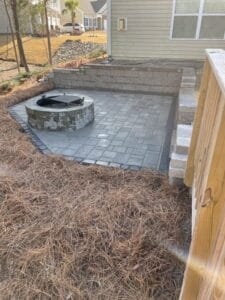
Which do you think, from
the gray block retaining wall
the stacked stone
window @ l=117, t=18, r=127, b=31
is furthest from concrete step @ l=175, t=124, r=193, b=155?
window @ l=117, t=18, r=127, b=31

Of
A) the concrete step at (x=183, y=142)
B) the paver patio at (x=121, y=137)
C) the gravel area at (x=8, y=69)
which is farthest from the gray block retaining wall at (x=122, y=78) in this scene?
the concrete step at (x=183, y=142)

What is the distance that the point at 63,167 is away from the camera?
125 inches

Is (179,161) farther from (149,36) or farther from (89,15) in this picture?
(89,15)

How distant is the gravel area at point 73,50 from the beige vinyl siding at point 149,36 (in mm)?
4641

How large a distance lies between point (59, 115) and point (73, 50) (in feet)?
37.5

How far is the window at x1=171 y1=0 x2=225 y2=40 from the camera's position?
7301mm

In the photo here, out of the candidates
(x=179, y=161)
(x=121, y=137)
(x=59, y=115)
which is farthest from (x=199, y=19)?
(x=179, y=161)

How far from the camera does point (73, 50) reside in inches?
561

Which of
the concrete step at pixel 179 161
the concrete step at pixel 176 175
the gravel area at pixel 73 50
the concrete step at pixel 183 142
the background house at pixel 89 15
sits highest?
the background house at pixel 89 15

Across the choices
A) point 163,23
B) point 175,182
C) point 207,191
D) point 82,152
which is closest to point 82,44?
point 163,23

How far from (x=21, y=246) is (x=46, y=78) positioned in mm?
6098

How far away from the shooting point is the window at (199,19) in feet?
24.0

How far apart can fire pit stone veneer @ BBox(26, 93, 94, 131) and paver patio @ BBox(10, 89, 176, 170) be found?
13 centimetres

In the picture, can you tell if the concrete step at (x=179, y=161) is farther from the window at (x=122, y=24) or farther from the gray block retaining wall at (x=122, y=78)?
the window at (x=122, y=24)
